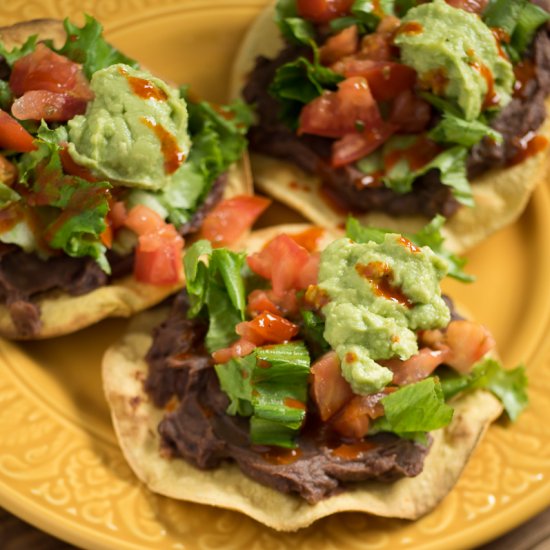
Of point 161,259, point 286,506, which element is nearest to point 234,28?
point 161,259

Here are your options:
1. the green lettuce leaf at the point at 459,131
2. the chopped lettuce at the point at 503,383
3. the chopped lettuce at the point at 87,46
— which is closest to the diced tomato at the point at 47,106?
the chopped lettuce at the point at 87,46

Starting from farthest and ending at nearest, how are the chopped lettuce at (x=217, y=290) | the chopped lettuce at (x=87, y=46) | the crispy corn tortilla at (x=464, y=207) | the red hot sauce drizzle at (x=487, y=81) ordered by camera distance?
the crispy corn tortilla at (x=464, y=207) → the red hot sauce drizzle at (x=487, y=81) → the chopped lettuce at (x=87, y=46) → the chopped lettuce at (x=217, y=290)

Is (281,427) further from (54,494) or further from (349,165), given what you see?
(349,165)

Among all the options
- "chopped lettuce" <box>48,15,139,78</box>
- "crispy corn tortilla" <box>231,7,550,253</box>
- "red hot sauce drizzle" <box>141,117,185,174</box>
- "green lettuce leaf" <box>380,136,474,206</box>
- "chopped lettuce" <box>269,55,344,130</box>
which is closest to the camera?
"red hot sauce drizzle" <box>141,117,185,174</box>

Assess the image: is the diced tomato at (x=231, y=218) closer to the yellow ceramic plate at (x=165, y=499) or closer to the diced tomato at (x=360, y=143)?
the yellow ceramic plate at (x=165, y=499)

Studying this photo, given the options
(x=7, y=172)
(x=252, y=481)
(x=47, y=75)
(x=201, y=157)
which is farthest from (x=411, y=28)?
(x=252, y=481)

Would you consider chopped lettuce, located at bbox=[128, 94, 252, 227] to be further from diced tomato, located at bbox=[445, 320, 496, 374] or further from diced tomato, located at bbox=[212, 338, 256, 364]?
diced tomato, located at bbox=[445, 320, 496, 374]

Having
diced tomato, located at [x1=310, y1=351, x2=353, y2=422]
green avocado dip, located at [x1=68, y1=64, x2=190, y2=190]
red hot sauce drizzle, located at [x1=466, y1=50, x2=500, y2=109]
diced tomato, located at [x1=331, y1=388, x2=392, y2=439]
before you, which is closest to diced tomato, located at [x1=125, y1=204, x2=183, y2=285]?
green avocado dip, located at [x1=68, y1=64, x2=190, y2=190]
